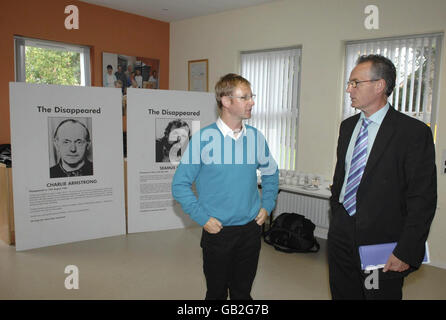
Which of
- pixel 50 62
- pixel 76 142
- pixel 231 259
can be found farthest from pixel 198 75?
pixel 231 259

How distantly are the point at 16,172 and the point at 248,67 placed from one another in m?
3.31

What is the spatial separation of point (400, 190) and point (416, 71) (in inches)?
105

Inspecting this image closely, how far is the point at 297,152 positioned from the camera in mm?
4703

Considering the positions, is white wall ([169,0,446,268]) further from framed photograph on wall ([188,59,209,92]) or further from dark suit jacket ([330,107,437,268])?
dark suit jacket ([330,107,437,268])

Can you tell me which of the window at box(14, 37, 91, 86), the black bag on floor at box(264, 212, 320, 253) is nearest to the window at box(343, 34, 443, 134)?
the black bag on floor at box(264, 212, 320, 253)

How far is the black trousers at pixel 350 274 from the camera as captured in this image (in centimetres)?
169

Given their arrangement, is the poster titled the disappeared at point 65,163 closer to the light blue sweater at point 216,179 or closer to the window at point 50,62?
the window at point 50,62

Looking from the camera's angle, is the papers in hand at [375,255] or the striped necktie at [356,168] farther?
the striped necktie at [356,168]

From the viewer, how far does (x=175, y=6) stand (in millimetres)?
5066

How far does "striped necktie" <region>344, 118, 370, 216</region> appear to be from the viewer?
1740 millimetres

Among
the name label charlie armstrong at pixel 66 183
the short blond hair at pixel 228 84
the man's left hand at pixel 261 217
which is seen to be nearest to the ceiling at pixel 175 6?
the name label charlie armstrong at pixel 66 183

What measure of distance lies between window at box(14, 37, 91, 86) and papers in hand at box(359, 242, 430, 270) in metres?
4.70

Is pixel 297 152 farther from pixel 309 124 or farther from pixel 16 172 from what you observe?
pixel 16 172

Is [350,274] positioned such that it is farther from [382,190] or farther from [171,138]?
[171,138]
